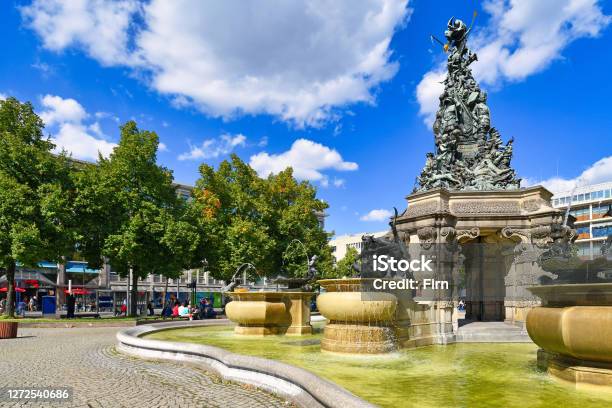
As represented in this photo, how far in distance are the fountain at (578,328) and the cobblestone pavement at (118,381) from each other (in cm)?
450

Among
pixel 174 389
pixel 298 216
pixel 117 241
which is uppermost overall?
pixel 298 216

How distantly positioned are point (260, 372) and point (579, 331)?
521 centimetres

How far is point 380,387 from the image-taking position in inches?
285

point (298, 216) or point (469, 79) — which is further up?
point (469, 79)

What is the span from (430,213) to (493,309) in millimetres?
6342

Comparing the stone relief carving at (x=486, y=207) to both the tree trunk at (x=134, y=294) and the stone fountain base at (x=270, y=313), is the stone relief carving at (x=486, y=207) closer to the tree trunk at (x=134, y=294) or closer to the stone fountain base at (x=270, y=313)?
the stone fountain base at (x=270, y=313)

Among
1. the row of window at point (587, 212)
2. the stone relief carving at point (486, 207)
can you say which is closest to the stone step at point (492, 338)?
the stone relief carving at point (486, 207)

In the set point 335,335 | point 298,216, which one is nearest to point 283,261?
point 298,216

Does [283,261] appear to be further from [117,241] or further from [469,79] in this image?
[469,79]

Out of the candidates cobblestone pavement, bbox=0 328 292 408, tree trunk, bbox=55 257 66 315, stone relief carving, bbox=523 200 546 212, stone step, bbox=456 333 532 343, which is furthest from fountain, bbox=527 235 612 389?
tree trunk, bbox=55 257 66 315

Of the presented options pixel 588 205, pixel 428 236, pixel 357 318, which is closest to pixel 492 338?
pixel 428 236

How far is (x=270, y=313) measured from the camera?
601 inches

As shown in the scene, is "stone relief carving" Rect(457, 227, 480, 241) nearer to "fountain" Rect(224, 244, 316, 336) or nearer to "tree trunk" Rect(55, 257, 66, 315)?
"fountain" Rect(224, 244, 316, 336)

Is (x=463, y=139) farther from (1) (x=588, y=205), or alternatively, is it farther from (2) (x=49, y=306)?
(1) (x=588, y=205)
